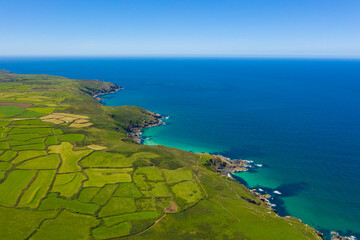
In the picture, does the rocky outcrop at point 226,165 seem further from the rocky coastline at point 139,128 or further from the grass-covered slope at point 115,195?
the rocky coastline at point 139,128

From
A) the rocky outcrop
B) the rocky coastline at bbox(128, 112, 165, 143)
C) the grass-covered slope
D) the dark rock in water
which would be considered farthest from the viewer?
the rocky coastline at bbox(128, 112, 165, 143)

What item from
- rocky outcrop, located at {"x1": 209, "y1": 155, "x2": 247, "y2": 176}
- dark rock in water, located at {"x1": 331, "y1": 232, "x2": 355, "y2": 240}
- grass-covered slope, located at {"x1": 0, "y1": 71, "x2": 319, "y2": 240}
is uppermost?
grass-covered slope, located at {"x1": 0, "y1": 71, "x2": 319, "y2": 240}

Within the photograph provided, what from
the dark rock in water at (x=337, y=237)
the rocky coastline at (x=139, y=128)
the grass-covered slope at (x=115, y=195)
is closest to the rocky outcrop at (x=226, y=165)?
the grass-covered slope at (x=115, y=195)

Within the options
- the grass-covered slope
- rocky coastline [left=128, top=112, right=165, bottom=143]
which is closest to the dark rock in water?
the grass-covered slope

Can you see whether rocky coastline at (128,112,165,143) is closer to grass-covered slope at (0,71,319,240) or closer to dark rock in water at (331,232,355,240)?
grass-covered slope at (0,71,319,240)

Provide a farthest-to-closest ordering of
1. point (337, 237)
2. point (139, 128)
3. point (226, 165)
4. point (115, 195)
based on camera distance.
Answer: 1. point (139, 128)
2. point (226, 165)
3. point (115, 195)
4. point (337, 237)

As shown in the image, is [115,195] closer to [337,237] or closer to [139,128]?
[337,237]

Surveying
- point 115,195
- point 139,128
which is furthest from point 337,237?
point 139,128

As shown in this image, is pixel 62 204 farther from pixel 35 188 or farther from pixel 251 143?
pixel 251 143

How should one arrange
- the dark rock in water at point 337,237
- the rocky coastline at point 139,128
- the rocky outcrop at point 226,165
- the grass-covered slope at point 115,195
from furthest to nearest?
1. the rocky coastline at point 139,128
2. the rocky outcrop at point 226,165
3. the dark rock in water at point 337,237
4. the grass-covered slope at point 115,195
